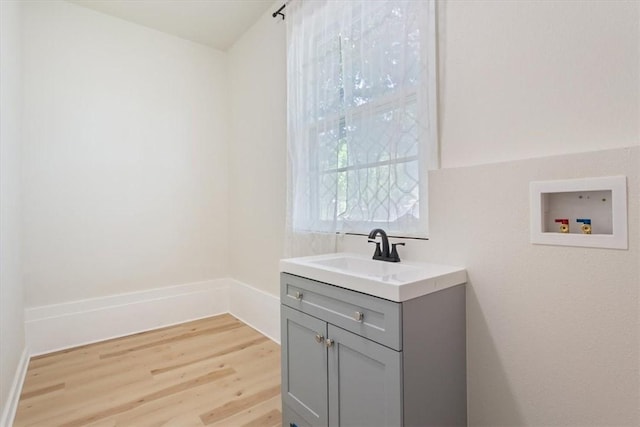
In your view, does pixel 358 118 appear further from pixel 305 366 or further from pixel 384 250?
pixel 305 366

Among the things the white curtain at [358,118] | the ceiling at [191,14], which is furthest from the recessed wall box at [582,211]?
the ceiling at [191,14]

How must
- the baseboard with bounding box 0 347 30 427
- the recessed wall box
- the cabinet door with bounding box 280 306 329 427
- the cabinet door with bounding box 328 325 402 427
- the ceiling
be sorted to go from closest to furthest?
the recessed wall box
the cabinet door with bounding box 328 325 402 427
the cabinet door with bounding box 280 306 329 427
the baseboard with bounding box 0 347 30 427
the ceiling

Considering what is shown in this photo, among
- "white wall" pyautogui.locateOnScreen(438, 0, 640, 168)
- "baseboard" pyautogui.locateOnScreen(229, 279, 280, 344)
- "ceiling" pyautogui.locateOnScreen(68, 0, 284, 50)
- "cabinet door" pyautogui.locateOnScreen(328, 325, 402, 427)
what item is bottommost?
"baseboard" pyautogui.locateOnScreen(229, 279, 280, 344)

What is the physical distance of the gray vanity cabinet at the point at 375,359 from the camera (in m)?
1.10

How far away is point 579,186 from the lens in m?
1.05

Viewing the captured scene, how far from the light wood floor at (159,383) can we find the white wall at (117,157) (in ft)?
1.89

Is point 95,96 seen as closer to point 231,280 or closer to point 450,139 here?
point 231,280

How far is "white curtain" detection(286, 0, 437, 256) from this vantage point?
1530 millimetres

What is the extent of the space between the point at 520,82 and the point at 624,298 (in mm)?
800

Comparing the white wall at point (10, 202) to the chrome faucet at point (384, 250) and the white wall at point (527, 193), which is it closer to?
the chrome faucet at point (384, 250)

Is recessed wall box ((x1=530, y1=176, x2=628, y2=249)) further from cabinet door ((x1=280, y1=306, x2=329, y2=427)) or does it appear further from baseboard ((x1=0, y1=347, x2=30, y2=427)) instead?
baseboard ((x1=0, y1=347, x2=30, y2=427))

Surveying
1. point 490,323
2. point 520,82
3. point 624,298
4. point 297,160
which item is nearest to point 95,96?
point 297,160

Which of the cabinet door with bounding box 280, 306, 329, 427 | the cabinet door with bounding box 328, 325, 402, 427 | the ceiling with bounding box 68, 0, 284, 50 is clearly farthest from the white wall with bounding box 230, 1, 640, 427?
the ceiling with bounding box 68, 0, 284, 50

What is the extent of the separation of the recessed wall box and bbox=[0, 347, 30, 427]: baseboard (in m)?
2.52
